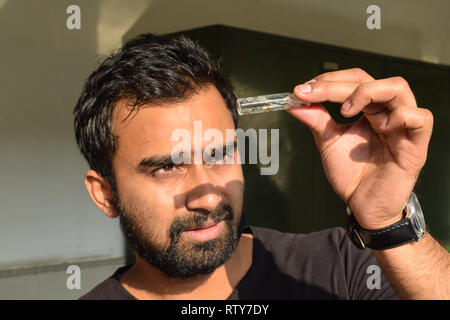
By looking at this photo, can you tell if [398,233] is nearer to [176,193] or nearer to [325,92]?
[325,92]

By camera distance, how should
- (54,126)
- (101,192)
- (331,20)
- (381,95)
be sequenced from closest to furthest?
(381,95), (101,192), (54,126), (331,20)

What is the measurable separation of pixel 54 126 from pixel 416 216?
10.4 feet

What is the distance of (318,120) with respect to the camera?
1.14 meters

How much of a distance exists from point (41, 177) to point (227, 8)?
196 centimetres

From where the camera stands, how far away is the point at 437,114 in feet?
16.0

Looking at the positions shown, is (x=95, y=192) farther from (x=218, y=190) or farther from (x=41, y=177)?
(x=41, y=177)

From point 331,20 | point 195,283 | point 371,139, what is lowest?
point 195,283

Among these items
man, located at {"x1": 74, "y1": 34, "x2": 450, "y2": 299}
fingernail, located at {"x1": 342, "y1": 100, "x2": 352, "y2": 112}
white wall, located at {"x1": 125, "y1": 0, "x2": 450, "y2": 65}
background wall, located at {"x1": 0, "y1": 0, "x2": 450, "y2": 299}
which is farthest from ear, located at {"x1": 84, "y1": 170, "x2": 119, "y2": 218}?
white wall, located at {"x1": 125, "y1": 0, "x2": 450, "y2": 65}

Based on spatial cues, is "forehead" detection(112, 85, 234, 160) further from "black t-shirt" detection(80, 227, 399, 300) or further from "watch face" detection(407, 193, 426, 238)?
"watch face" detection(407, 193, 426, 238)

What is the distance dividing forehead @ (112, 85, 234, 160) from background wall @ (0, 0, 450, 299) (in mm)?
2458

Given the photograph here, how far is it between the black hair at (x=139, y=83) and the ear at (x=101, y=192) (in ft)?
0.11

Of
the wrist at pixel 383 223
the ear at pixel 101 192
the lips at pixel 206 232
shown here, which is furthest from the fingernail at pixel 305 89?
the ear at pixel 101 192

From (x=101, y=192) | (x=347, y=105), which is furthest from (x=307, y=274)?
(x=101, y=192)

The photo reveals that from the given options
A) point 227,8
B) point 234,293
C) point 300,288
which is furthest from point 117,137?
point 227,8
